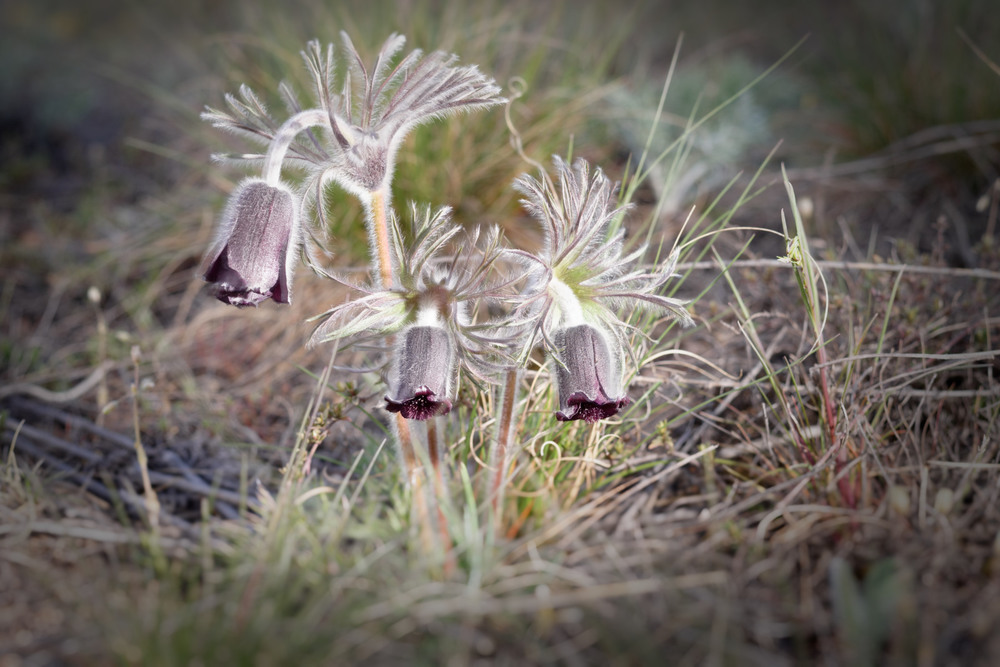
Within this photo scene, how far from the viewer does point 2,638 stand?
52.4 inches

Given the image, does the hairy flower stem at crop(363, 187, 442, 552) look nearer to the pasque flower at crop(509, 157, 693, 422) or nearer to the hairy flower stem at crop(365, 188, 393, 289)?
the hairy flower stem at crop(365, 188, 393, 289)

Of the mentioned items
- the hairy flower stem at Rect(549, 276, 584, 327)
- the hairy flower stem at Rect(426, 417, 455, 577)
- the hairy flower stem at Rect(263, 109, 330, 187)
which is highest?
the hairy flower stem at Rect(263, 109, 330, 187)

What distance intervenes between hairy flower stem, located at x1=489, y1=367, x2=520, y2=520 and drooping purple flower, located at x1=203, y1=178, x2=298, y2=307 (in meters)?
0.51

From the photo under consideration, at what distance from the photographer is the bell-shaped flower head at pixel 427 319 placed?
1.45 meters

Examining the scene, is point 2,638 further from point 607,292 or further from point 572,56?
point 572,56

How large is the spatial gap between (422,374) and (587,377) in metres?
0.34

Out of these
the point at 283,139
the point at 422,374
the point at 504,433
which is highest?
the point at 283,139

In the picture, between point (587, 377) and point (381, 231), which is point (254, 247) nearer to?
point (381, 231)

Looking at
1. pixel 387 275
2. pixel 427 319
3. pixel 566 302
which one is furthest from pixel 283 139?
pixel 566 302

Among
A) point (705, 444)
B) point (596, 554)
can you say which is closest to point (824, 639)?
point (596, 554)

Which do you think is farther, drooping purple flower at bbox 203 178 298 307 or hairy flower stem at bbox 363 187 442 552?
hairy flower stem at bbox 363 187 442 552

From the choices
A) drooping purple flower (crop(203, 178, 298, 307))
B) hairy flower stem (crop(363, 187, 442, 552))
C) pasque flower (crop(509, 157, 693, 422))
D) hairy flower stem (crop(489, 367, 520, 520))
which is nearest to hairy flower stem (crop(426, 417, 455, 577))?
hairy flower stem (crop(363, 187, 442, 552))

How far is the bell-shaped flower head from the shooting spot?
1446 mm

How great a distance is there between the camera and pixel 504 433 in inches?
63.1
